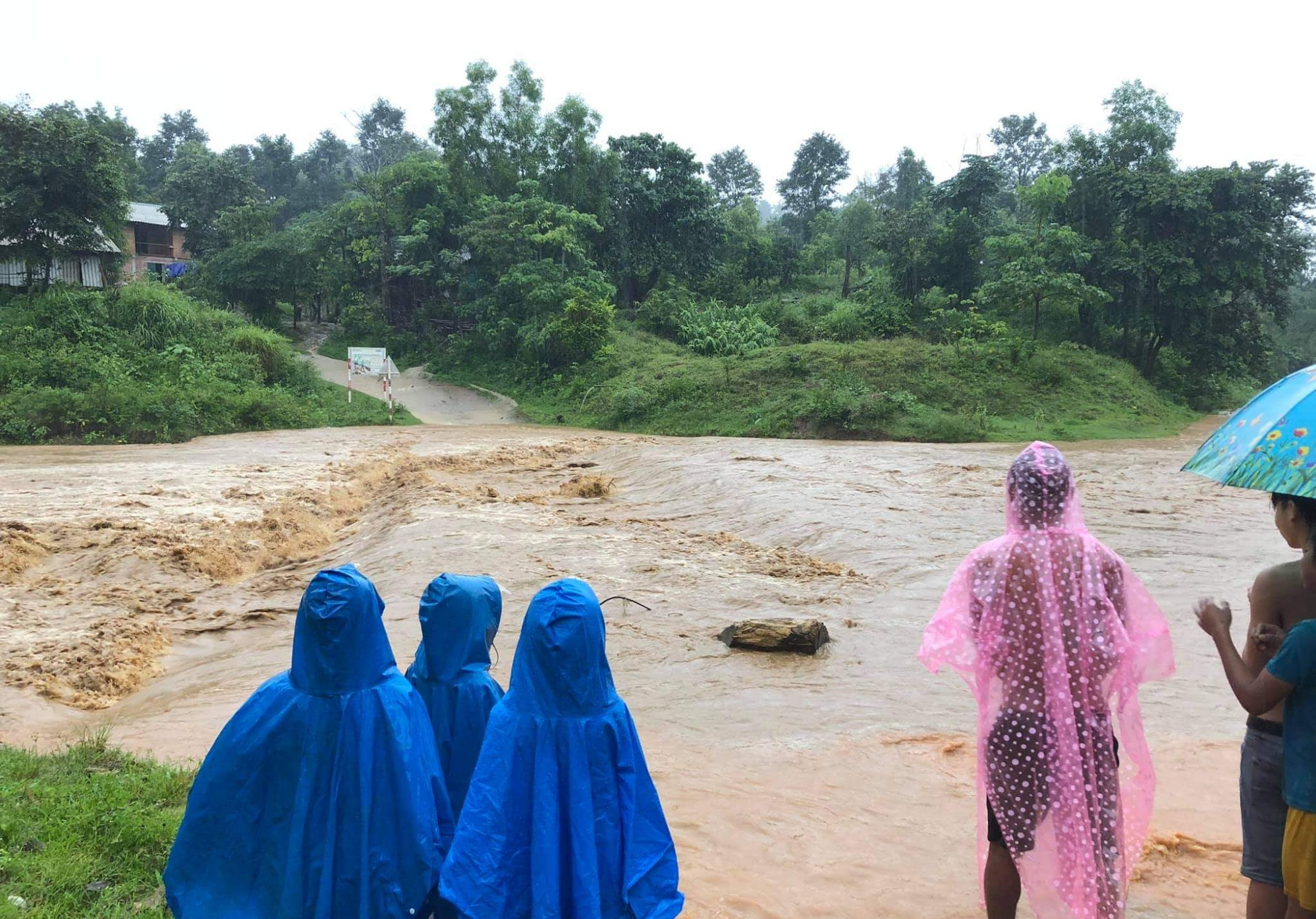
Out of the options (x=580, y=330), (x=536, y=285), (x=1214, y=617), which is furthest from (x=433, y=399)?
(x=1214, y=617)

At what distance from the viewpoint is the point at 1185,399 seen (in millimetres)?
30297

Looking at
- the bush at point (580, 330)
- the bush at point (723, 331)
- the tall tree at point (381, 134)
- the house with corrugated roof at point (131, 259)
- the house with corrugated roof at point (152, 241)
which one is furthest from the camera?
the tall tree at point (381, 134)

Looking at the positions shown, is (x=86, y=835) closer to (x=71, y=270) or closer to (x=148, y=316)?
(x=148, y=316)

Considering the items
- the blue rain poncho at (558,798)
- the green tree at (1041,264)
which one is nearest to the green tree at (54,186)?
the green tree at (1041,264)

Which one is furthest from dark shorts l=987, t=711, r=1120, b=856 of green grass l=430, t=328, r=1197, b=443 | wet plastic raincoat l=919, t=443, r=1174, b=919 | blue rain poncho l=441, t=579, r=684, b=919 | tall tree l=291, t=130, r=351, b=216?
tall tree l=291, t=130, r=351, b=216

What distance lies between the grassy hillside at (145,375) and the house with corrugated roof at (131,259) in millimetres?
1118

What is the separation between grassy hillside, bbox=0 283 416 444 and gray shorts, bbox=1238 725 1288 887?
22522mm

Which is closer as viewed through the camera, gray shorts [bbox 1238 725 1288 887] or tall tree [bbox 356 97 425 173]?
gray shorts [bbox 1238 725 1288 887]

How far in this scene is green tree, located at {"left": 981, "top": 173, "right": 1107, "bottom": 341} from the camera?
87.9ft

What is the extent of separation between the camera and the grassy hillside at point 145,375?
20.8 metres

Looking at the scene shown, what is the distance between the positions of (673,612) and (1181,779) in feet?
13.6

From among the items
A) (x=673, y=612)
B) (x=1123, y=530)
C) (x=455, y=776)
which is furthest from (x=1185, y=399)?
(x=455, y=776)

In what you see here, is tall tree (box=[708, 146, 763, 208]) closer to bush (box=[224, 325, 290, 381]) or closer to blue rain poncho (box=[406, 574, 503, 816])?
bush (box=[224, 325, 290, 381])

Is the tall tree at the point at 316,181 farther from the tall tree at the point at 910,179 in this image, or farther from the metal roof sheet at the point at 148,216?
the tall tree at the point at 910,179
